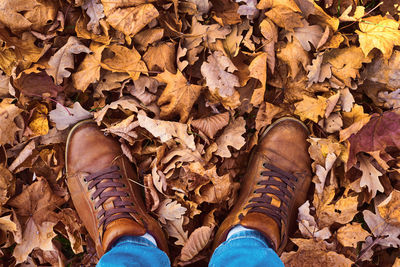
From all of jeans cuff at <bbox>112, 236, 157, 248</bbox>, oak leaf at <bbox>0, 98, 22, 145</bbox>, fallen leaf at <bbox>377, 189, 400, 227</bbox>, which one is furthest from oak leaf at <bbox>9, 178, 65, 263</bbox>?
fallen leaf at <bbox>377, 189, 400, 227</bbox>

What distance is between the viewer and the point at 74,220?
193 centimetres

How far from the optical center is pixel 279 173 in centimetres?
194

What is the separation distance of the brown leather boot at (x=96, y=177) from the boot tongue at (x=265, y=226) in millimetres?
520

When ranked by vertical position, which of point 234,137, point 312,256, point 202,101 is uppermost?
point 202,101

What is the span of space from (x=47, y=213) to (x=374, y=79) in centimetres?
179

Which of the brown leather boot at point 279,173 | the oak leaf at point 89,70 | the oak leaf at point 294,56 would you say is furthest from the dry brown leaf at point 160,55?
the brown leather boot at point 279,173

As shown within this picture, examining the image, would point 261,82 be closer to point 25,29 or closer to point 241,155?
point 241,155

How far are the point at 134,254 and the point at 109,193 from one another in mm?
468

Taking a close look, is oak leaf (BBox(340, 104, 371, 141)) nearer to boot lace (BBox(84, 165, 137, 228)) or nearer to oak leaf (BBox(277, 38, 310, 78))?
oak leaf (BBox(277, 38, 310, 78))

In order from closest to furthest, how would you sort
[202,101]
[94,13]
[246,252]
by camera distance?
[246,252], [94,13], [202,101]

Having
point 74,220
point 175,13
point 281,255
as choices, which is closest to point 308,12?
point 175,13

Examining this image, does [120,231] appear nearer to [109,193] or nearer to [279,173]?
[109,193]

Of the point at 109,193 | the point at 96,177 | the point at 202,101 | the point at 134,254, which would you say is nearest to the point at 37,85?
the point at 96,177

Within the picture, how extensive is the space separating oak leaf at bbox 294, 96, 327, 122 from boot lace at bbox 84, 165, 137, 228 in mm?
985
